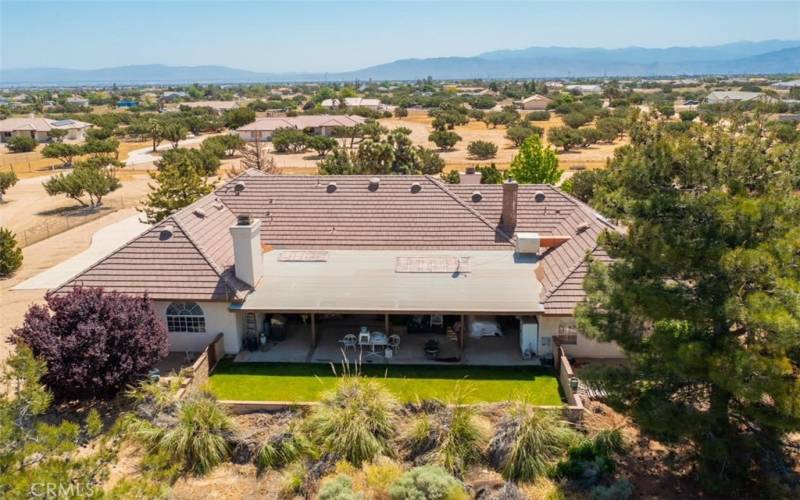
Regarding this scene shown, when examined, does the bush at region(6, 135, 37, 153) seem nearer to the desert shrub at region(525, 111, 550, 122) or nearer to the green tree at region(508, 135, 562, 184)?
the green tree at region(508, 135, 562, 184)

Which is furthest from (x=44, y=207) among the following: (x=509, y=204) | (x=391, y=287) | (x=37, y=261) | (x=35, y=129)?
(x=35, y=129)

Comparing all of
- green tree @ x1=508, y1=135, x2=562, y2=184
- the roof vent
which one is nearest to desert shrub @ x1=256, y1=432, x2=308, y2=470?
the roof vent

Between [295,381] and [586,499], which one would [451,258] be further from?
[586,499]

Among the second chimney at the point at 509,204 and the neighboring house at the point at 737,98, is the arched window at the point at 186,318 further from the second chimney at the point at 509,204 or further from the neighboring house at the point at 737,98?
the neighboring house at the point at 737,98

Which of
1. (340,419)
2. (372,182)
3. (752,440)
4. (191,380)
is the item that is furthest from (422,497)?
(372,182)

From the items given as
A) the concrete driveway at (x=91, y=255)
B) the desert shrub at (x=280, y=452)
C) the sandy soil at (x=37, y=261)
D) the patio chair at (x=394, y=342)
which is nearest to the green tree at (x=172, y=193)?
the concrete driveway at (x=91, y=255)

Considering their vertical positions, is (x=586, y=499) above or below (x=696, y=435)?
below
